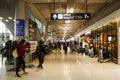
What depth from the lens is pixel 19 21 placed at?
12.6m

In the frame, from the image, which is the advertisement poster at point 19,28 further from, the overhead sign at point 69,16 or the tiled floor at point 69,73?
the overhead sign at point 69,16

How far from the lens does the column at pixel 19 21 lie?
12531 millimetres

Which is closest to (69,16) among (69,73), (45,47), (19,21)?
(19,21)

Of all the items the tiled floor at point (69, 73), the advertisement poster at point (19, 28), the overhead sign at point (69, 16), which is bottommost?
the tiled floor at point (69, 73)

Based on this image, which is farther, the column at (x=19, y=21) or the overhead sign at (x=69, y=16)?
the overhead sign at (x=69, y=16)

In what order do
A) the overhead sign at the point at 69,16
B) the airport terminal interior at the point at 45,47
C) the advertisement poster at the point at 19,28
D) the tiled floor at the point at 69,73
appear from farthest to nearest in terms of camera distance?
the overhead sign at the point at 69,16
the advertisement poster at the point at 19,28
the airport terminal interior at the point at 45,47
the tiled floor at the point at 69,73

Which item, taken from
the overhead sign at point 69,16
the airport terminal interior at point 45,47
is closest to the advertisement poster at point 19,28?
the airport terminal interior at point 45,47

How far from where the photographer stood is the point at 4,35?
82.1 ft


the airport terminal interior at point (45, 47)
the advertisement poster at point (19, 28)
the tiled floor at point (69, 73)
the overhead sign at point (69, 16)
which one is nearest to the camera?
the tiled floor at point (69, 73)

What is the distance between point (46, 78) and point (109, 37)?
949 centimetres

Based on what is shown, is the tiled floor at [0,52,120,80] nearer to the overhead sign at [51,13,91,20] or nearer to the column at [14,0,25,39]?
the column at [14,0,25,39]

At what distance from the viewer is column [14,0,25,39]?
41.1 feet

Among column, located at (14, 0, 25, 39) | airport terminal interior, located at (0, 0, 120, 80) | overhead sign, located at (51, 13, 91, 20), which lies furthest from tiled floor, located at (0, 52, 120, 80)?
overhead sign, located at (51, 13, 91, 20)

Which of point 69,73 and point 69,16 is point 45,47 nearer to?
point 69,16
